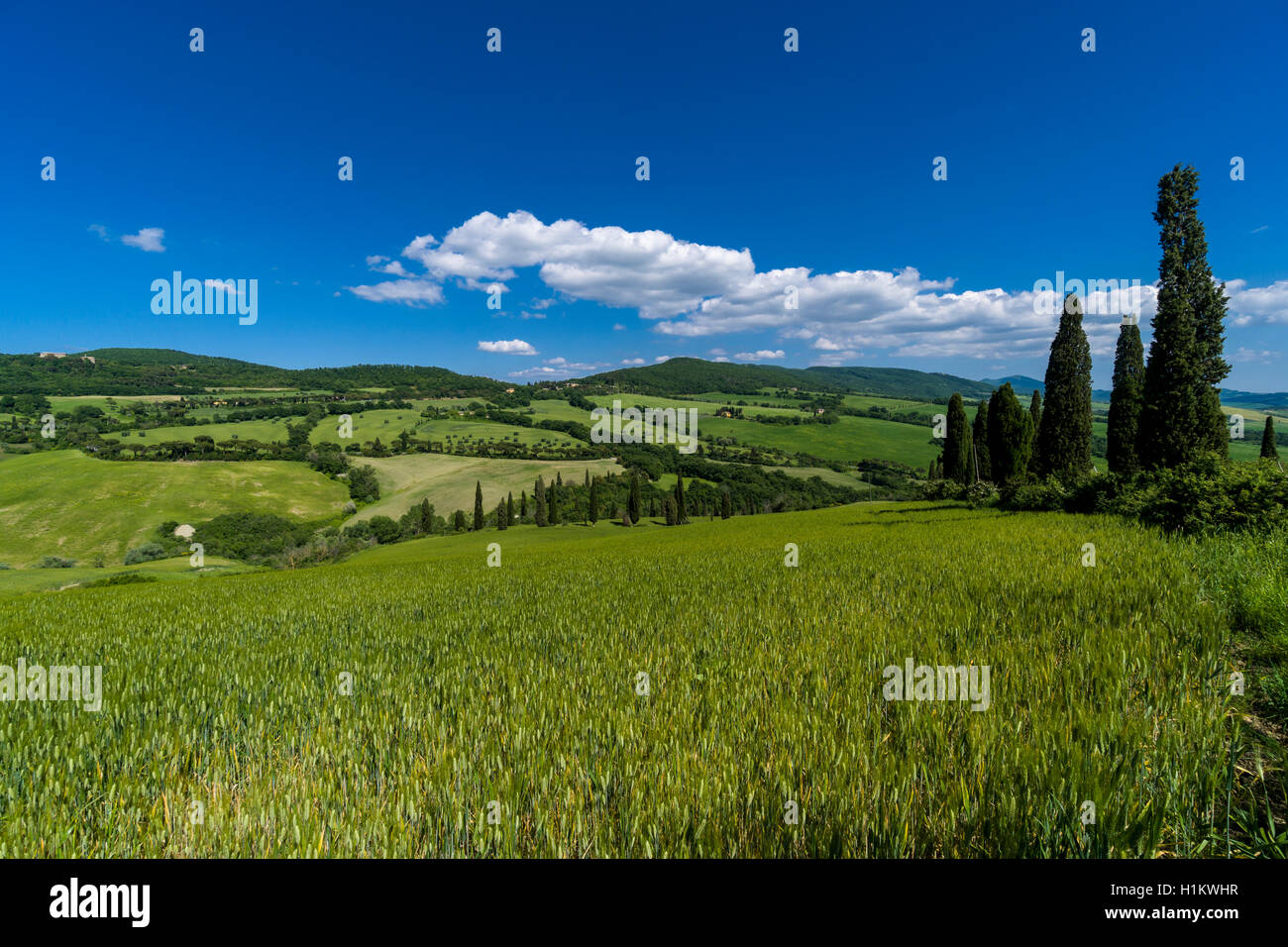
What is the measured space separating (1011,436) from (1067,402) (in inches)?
338

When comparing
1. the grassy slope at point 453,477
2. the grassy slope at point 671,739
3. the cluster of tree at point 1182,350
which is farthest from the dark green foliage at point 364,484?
the cluster of tree at point 1182,350

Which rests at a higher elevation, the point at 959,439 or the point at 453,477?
the point at 959,439

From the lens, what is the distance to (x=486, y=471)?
134m

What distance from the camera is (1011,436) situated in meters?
44.6

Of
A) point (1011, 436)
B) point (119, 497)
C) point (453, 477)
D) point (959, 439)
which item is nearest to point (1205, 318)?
point (1011, 436)

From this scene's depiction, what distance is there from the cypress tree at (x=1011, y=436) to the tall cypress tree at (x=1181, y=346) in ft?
65.9

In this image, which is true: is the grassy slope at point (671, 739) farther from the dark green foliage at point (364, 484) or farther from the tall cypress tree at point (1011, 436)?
the dark green foliage at point (364, 484)

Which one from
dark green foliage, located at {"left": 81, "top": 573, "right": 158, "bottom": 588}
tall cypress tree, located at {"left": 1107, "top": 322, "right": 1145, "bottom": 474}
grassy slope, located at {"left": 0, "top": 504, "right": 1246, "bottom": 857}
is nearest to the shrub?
dark green foliage, located at {"left": 81, "top": 573, "right": 158, "bottom": 588}

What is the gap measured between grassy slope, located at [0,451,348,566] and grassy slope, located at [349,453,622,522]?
1398cm

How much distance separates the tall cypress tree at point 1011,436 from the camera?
146 ft

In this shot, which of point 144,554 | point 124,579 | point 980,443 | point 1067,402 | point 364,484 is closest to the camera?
point 1067,402

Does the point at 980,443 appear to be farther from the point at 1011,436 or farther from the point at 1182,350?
the point at 1182,350
